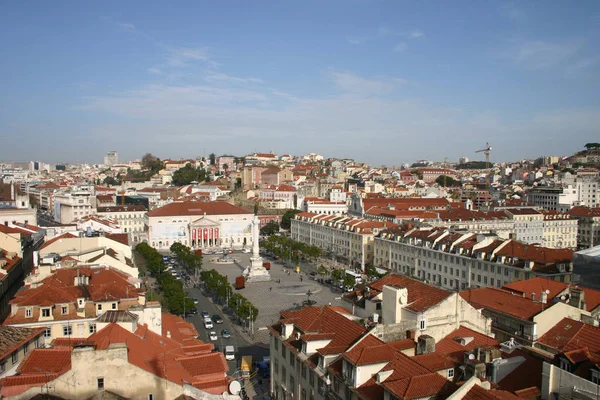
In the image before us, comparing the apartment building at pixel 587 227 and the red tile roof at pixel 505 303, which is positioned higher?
the red tile roof at pixel 505 303

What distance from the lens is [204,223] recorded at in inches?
3543

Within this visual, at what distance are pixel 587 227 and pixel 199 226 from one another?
64138 millimetres

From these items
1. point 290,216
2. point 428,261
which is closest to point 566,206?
point 290,216

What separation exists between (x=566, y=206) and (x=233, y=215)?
64.3m

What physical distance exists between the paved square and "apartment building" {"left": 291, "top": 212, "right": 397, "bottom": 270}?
25.7 ft

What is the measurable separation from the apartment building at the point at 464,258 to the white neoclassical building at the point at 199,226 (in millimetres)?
37564

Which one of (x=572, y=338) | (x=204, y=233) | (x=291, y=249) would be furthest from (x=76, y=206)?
(x=572, y=338)

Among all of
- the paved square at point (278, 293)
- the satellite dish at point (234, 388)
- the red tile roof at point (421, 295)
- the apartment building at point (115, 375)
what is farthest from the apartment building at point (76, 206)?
the satellite dish at point (234, 388)

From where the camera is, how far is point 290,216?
98188mm

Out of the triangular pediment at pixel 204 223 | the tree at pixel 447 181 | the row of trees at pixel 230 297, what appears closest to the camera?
the row of trees at pixel 230 297

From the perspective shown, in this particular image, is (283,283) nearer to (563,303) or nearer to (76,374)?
(563,303)

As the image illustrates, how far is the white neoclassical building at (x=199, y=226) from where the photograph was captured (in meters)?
88.2

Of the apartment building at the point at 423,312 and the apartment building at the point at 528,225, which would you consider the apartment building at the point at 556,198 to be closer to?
the apartment building at the point at 528,225

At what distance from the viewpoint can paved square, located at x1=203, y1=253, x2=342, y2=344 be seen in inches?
1636
